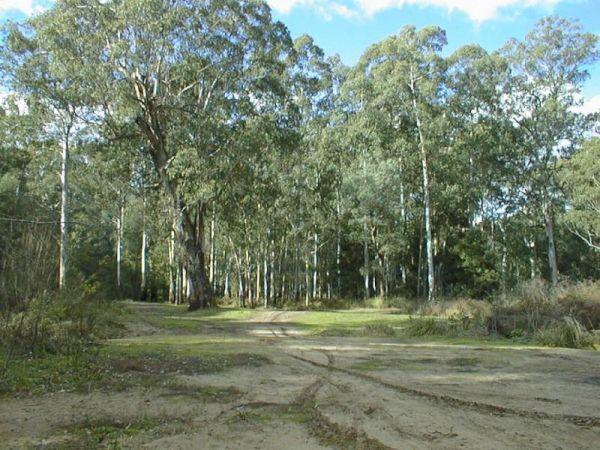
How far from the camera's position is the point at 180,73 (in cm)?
2281

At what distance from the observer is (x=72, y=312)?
11.2 meters

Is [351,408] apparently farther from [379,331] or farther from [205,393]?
[379,331]

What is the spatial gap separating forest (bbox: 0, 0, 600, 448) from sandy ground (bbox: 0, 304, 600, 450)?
91mm

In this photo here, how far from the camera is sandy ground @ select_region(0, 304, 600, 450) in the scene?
493 centimetres

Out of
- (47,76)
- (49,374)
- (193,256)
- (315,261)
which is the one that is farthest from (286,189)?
(49,374)

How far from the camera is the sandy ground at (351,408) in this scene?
194 inches

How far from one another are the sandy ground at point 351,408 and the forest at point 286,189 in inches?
3.6

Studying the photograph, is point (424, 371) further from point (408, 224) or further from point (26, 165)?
point (26, 165)

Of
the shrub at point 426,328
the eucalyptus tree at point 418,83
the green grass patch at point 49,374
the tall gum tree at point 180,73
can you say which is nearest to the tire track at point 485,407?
the green grass patch at point 49,374

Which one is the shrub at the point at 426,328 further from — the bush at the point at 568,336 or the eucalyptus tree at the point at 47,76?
the eucalyptus tree at the point at 47,76

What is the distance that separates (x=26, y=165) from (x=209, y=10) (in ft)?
83.4

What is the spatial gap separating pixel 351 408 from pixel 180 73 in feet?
64.0

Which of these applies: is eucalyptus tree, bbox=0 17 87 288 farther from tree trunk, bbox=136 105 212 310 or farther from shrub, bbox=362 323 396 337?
shrub, bbox=362 323 396 337

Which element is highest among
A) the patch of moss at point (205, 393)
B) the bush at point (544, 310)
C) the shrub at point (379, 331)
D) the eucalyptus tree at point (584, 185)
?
the eucalyptus tree at point (584, 185)
